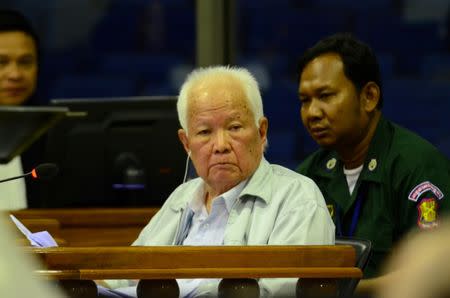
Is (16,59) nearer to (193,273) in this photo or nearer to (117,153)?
(117,153)

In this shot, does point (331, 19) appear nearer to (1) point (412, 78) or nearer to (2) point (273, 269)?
(1) point (412, 78)

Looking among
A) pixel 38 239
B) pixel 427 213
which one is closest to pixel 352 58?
pixel 427 213

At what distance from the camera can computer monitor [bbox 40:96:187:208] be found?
11.3ft

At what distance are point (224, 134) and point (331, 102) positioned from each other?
75cm

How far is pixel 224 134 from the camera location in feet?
8.65

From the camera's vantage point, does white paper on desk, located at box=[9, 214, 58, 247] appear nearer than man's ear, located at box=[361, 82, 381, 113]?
Yes

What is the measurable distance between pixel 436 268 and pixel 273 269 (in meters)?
1.52

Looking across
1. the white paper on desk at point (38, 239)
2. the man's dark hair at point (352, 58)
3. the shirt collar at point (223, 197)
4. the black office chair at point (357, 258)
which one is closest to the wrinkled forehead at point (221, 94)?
the shirt collar at point (223, 197)

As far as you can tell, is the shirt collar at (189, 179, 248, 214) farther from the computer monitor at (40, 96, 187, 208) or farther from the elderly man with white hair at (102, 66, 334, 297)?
the computer monitor at (40, 96, 187, 208)

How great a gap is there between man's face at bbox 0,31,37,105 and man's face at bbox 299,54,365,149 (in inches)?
54.4

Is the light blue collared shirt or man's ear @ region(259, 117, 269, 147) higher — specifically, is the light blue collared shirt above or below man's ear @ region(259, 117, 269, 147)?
below

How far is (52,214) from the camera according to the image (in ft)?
10.5

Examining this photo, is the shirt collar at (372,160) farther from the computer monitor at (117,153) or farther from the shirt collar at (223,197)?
the shirt collar at (223,197)

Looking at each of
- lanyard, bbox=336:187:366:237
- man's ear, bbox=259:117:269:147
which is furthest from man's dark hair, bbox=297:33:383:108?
man's ear, bbox=259:117:269:147
